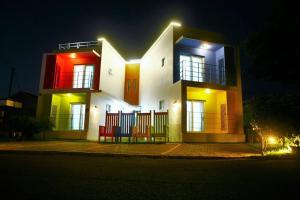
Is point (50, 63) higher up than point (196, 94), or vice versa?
point (50, 63)

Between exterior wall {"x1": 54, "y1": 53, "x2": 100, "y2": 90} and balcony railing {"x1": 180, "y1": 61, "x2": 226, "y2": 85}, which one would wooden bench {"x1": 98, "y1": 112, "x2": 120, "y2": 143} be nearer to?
exterior wall {"x1": 54, "y1": 53, "x2": 100, "y2": 90}

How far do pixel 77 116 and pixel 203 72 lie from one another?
9.16 meters

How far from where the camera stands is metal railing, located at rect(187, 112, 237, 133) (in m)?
14.3

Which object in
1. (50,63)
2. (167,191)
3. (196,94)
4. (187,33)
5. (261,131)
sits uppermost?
(187,33)

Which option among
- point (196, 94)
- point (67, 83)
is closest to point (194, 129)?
point (196, 94)

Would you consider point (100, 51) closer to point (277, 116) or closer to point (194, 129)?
point (194, 129)

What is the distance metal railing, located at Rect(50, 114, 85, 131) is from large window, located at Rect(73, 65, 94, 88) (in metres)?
2.38

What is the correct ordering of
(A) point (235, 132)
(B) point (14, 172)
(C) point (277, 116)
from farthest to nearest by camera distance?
(A) point (235, 132) → (C) point (277, 116) → (B) point (14, 172)

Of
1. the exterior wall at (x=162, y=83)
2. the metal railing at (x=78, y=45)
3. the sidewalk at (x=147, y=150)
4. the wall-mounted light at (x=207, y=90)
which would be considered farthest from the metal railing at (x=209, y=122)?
the metal railing at (x=78, y=45)

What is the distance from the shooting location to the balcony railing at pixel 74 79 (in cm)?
1738

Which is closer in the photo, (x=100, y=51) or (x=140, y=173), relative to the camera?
(x=140, y=173)

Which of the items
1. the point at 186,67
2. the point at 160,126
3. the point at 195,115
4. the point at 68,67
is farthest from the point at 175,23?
the point at 68,67

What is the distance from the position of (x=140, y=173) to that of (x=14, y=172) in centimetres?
253

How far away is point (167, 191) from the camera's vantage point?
3.51 metres
